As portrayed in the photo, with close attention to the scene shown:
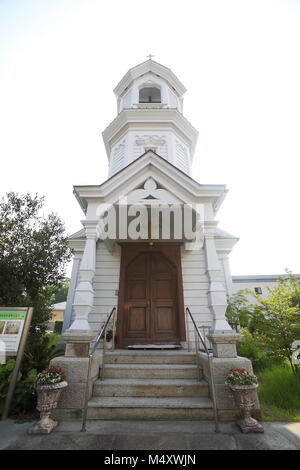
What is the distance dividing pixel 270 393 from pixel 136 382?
107 inches

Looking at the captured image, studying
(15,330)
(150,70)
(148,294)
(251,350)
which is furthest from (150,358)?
(150,70)

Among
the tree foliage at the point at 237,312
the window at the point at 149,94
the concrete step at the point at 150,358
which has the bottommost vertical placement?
the concrete step at the point at 150,358

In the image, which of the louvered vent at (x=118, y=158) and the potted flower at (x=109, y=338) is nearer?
the potted flower at (x=109, y=338)

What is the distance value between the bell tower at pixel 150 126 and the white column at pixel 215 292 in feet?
16.4

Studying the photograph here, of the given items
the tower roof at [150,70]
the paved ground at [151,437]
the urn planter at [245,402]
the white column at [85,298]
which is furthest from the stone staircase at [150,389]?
the tower roof at [150,70]

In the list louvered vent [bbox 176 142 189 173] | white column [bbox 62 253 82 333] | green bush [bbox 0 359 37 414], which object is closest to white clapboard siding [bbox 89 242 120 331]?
white column [bbox 62 253 82 333]

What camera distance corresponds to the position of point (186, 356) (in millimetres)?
5074

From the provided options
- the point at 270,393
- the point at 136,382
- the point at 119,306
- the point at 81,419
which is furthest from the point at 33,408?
the point at 270,393

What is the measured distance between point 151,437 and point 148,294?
3989mm

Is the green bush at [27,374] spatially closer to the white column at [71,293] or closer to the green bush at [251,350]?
the white column at [71,293]

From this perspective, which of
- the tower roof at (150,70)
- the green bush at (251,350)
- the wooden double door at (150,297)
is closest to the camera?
the green bush at (251,350)

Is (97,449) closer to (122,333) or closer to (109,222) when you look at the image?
(122,333)

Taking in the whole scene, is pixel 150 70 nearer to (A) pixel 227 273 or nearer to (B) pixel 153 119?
(B) pixel 153 119

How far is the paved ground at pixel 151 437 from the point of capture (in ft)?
9.34
